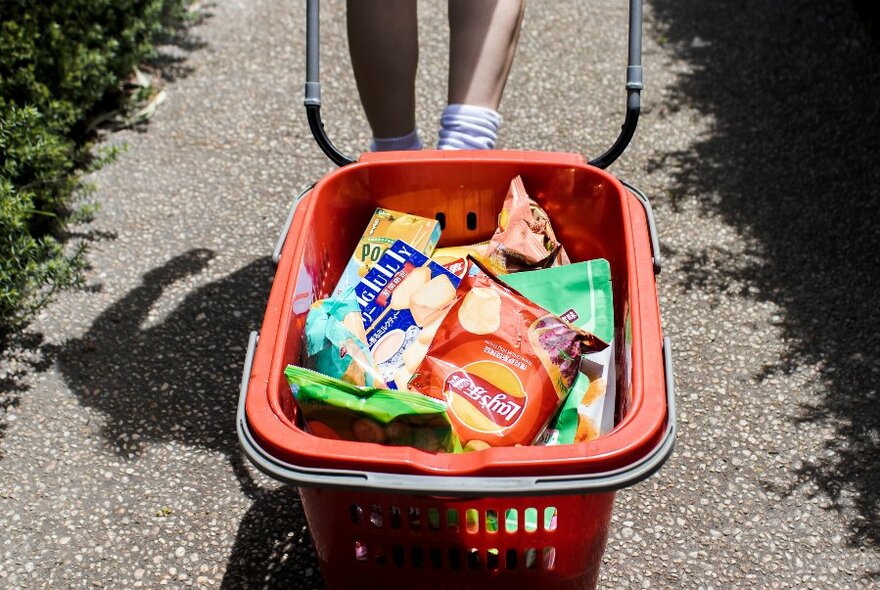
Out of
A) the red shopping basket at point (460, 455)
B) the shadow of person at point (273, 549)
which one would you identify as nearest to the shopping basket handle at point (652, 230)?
the red shopping basket at point (460, 455)

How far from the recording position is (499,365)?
138 cm

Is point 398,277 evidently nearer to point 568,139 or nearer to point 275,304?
point 275,304

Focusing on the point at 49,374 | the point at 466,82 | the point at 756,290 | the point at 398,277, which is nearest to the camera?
the point at 398,277

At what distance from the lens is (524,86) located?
10.3 feet

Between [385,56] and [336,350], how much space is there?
30.5 inches

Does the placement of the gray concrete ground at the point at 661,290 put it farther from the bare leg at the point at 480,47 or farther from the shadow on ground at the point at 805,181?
the bare leg at the point at 480,47

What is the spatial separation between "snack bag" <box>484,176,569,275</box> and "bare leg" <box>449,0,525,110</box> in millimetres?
266

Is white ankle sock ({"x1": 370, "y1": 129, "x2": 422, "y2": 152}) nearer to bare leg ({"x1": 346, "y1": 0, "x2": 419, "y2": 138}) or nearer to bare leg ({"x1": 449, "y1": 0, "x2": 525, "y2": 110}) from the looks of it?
bare leg ({"x1": 346, "y1": 0, "x2": 419, "y2": 138})

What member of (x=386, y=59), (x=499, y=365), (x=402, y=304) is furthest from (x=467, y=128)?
(x=499, y=365)

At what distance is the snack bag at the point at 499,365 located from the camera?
1330 mm

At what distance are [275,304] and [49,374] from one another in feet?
3.29

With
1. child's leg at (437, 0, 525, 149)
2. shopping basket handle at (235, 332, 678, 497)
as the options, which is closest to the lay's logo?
shopping basket handle at (235, 332, 678, 497)

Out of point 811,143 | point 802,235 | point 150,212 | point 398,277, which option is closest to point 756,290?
point 802,235

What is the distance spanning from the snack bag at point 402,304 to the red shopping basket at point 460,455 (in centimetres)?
11
